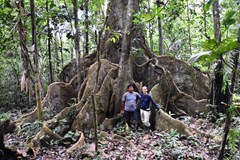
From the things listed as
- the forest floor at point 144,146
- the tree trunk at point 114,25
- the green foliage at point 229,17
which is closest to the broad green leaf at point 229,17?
the green foliage at point 229,17

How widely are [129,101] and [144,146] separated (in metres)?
1.72

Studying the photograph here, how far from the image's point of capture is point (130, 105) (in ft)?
24.5

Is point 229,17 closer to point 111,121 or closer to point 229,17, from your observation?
point 229,17

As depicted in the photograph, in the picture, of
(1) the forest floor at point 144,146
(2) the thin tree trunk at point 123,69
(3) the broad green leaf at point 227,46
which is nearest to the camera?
(3) the broad green leaf at point 227,46

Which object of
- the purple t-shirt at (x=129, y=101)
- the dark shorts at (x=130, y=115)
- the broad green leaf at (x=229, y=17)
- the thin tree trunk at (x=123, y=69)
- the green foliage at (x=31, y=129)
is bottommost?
the green foliage at (x=31, y=129)

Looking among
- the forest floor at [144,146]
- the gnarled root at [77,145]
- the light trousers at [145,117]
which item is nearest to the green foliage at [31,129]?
the forest floor at [144,146]

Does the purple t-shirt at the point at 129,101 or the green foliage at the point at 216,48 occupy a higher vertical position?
the green foliage at the point at 216,48

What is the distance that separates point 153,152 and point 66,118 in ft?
9.98

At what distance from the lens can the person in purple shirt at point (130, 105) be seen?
24.6 feet

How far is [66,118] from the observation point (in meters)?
7.52

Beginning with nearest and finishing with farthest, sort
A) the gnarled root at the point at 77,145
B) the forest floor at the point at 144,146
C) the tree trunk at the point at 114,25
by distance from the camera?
the forest floor at the point at 144,146, the gnarled root at the point at 77,145, the tree trunk at the point at 114,25

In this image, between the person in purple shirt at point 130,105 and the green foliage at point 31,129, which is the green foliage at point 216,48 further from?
the green foliage at point 31,129

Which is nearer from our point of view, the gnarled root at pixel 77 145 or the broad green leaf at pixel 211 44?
the broad green leaf at pixel 211 44

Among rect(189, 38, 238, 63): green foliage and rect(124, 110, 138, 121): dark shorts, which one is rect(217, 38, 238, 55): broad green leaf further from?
rect(124, 110, 138, 121): dark shorts
